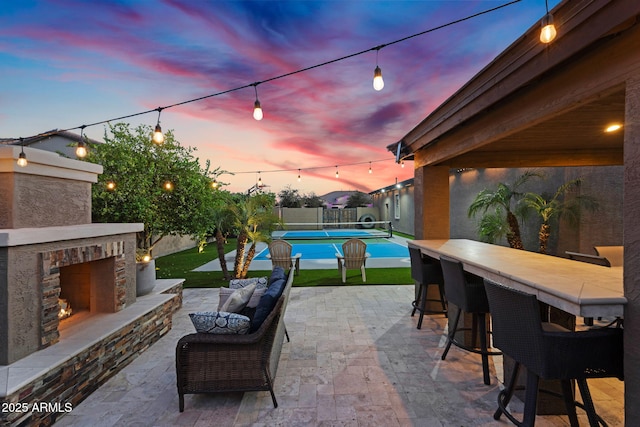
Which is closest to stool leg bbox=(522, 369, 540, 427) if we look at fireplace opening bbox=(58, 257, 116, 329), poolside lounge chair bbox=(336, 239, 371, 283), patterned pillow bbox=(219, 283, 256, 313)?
patterned pillow bbox=(219, 283, 256, 313)

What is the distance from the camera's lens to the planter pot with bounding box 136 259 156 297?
453 centimetres

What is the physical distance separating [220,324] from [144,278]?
263 centimetres

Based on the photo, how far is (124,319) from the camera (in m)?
3.55

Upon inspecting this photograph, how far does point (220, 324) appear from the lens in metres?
2.62

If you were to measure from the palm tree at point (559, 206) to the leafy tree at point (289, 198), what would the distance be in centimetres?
2488

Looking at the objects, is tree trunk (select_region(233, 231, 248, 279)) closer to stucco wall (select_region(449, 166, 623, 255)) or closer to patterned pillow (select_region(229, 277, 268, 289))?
patterned pillow (select_region(229, 277, 268, 289))

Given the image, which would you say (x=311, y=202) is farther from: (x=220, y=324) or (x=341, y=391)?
(x=220, y=324)

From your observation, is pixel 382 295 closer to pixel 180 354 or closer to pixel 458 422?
pixel 458 422

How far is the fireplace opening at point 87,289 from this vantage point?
12.3ft

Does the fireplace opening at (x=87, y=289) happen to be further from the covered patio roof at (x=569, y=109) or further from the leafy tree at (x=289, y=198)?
the leafy tree at (x=289, y=198)

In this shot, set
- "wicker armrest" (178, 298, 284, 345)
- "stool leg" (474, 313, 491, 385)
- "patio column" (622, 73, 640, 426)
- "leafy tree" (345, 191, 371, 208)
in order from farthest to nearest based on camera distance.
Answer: "leafy tree" (345, 191, 371, 208), "stool leg" (474, 313, 491, 385), "wicker armrest" (178, 298, 284, 345), "patio column" (622, 73, 640, 426)

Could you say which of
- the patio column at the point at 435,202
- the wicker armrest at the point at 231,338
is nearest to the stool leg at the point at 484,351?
the wicker armrest at the point at 231,338

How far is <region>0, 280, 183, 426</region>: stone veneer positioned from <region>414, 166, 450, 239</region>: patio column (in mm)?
4311

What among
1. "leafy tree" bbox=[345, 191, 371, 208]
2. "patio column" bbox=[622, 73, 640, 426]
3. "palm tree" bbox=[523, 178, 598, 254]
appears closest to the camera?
"patio column" bbox=[622, 73, 640, 426]
